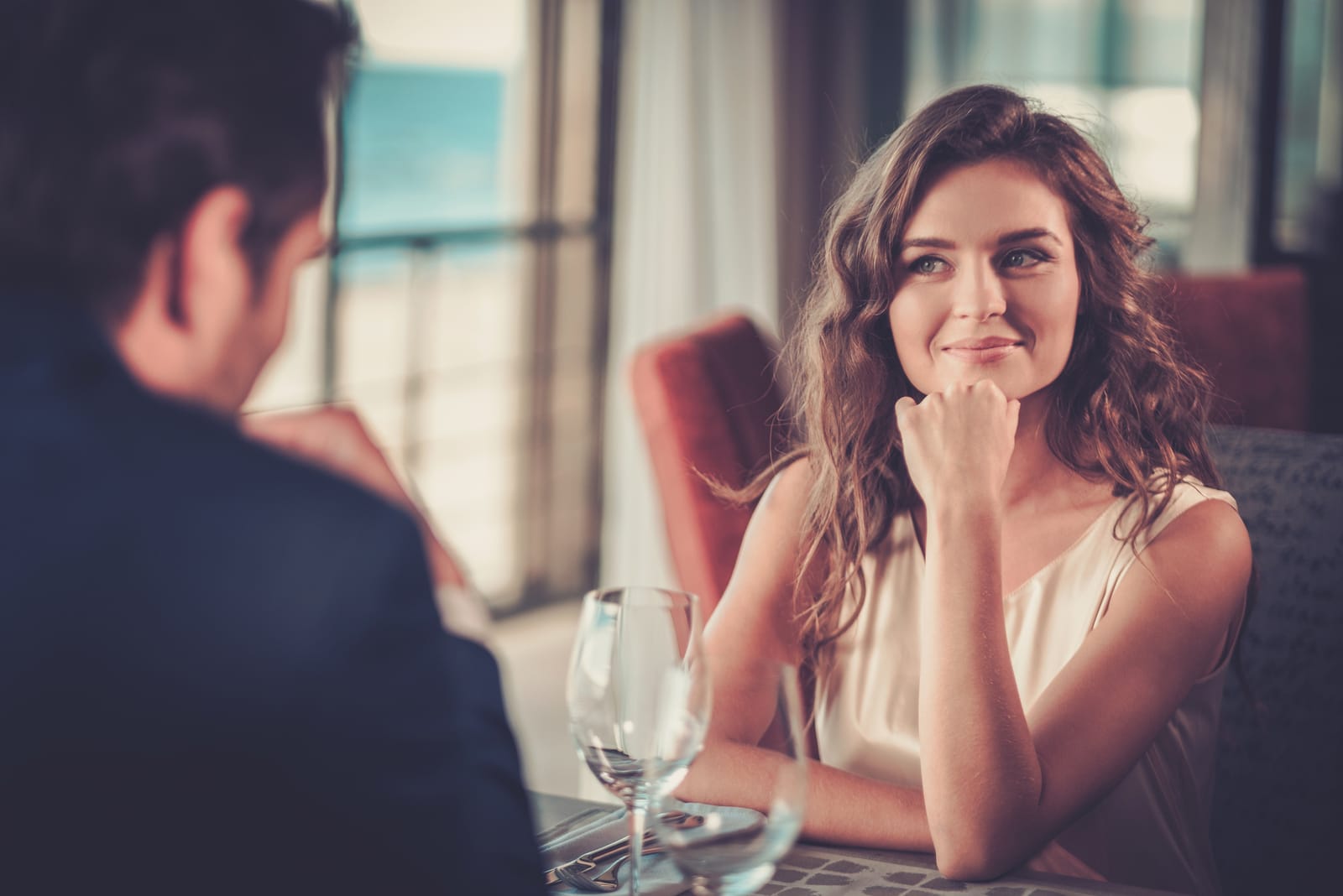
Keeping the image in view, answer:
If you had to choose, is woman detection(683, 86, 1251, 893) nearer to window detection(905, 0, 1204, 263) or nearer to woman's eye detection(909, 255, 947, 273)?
woman's eye detection(909, 255, 947, 273)

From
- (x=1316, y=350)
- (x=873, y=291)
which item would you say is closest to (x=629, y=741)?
(x=873, y=291)

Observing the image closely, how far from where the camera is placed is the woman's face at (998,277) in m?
1.40

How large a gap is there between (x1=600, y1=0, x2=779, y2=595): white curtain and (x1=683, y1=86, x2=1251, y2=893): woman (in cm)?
236

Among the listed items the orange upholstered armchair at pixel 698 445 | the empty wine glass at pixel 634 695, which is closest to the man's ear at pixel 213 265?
the empty wine glass at pixel 634 695

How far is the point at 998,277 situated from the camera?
1.41 meters

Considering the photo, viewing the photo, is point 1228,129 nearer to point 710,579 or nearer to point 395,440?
point 395,440

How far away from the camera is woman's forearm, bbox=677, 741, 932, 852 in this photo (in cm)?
113

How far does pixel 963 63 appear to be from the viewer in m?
4.42

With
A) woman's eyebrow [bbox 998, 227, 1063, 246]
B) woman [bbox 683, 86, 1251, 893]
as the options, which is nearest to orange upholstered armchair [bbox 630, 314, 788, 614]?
woman [bbox 683, 86, 1251, 893]

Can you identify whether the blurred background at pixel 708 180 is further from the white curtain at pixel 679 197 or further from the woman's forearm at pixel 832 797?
the woman's forearm at pixel 832 797

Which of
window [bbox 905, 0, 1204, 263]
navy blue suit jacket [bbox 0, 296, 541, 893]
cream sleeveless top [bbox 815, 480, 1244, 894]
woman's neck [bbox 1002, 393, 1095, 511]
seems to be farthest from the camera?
window [bbox 905, 0, 1204, 263]

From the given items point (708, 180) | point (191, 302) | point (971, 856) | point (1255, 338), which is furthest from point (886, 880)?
point (708, 180)

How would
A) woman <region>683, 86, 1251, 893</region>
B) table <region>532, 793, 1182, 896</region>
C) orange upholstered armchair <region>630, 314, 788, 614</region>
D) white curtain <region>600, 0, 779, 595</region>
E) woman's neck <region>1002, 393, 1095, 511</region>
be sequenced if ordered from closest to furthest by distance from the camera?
table <region>532, 793, 1182, 896</region> → woman <region>683, 86, 1251, 893</region> → woman's neck <region>1002, 393, 1095, 511</region> → orange upholstered armchair <region>630, 314, 788, 614</region> → white curtain <region>600, 0, 779, 595</region>

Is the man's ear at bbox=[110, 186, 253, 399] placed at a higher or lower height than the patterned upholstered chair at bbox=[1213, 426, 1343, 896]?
higher
